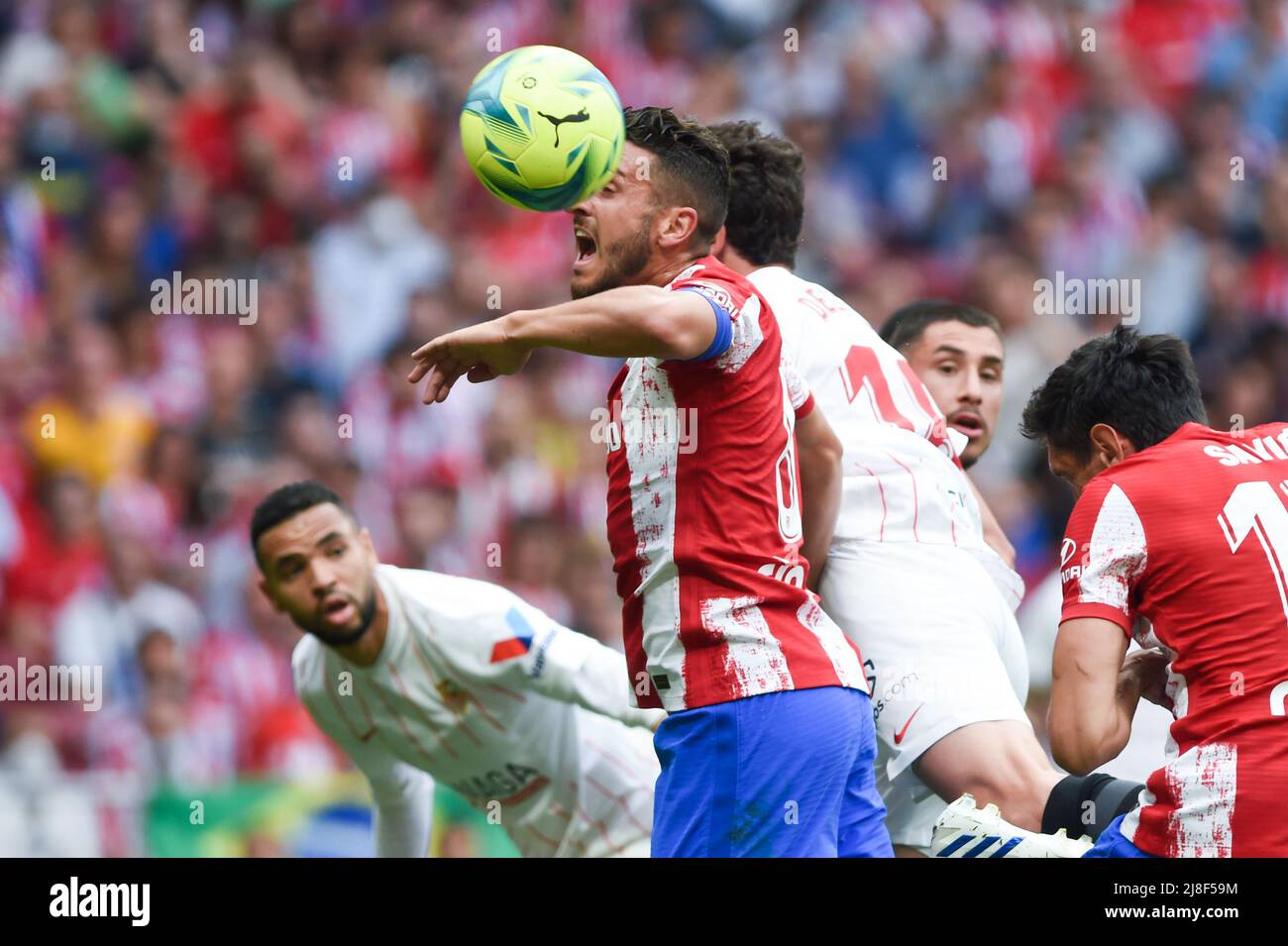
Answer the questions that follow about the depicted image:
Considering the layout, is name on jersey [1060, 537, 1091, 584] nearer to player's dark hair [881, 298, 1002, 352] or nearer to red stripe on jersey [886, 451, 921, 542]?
red stripe on jersey [886, 451, 921, 542]

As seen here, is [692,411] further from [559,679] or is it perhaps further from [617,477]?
[559,679]

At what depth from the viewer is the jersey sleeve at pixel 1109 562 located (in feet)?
12.9

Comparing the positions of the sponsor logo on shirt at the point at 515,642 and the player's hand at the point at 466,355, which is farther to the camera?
the sponsor logo on shirt at the point at 515,642

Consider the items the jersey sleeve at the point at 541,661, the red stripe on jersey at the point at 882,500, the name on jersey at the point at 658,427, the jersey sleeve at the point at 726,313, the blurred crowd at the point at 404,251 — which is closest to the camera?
the jersey sleeve at the point at 726,313

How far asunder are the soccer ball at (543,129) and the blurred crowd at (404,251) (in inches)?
191

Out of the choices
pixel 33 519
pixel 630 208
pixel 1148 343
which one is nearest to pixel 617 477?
pixel 630 208

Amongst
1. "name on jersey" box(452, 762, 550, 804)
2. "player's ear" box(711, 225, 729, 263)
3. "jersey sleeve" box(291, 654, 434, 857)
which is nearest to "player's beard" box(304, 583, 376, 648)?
"jersey sleeve" box(291, 654, 434, 857)

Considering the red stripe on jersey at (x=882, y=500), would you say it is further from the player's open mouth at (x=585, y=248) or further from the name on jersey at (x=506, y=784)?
the name on jersey at (x=506, y=784)

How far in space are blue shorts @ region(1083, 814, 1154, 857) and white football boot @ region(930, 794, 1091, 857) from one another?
0.32 metres

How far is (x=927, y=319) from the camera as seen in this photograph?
6145mm

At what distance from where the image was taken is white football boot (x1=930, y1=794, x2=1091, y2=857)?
14.8ft

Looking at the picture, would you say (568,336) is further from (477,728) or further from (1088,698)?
(477,728)

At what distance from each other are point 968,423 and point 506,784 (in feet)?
7.04

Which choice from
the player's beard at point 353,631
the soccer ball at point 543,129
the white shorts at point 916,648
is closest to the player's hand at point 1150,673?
the white shorts at point 916,648
